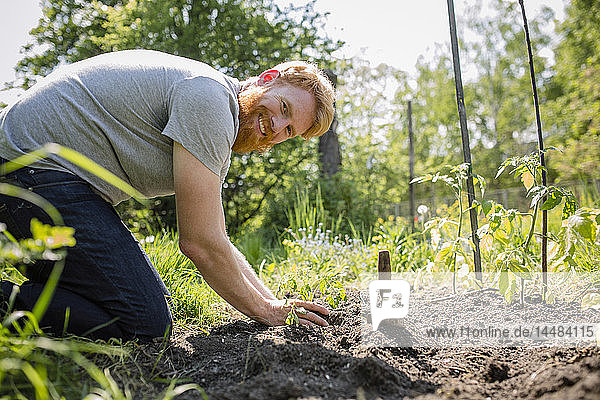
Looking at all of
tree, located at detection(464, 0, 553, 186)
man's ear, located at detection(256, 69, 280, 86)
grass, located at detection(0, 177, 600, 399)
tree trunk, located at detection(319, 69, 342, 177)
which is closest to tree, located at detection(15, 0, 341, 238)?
tree trunk, located at detection(319, 69, 342, 177)

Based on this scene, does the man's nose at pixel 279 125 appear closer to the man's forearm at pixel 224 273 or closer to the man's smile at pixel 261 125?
the man's smile at pixel 261 125

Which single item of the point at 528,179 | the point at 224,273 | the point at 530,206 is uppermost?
the point at 528,179

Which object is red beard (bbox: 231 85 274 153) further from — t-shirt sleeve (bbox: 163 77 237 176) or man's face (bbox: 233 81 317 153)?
t-shirt sleeve (bbox: 163 77 237 176)

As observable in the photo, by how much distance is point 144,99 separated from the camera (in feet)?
5.69

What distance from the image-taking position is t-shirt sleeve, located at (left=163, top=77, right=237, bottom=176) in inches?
63.1

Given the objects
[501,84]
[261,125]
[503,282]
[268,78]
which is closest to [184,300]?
[261,125]

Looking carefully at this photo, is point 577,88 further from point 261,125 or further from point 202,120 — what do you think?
A: point 202,120

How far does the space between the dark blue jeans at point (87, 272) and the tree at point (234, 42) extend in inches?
153

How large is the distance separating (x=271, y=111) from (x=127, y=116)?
0.55 metres

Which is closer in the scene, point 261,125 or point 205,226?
point 205,226

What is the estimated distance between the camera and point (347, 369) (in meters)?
1.37

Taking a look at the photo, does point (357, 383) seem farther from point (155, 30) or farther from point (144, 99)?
point (155, 30)

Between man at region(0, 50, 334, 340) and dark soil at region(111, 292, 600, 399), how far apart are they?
218 millimetres

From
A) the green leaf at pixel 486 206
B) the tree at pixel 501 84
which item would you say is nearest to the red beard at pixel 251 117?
the green leaf at pixel 486 206
